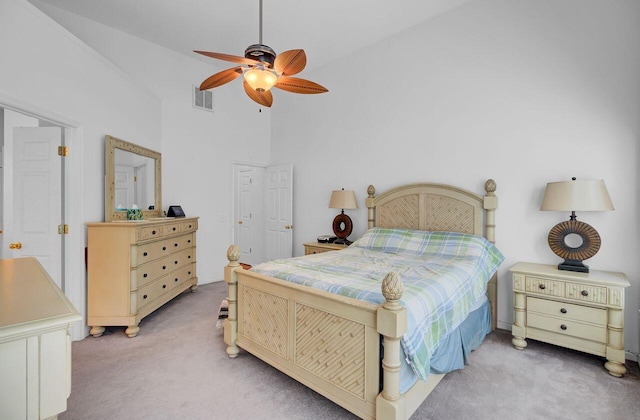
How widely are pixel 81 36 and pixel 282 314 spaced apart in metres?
4.06

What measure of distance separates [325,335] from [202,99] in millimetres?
4295

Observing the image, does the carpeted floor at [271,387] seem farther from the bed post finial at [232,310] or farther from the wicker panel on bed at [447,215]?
the wicker panel on bed at [447,215]

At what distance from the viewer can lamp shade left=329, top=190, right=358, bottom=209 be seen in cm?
422

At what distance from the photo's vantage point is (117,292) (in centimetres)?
298

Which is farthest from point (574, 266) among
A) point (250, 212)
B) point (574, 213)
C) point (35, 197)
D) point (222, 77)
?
point (250, 212)

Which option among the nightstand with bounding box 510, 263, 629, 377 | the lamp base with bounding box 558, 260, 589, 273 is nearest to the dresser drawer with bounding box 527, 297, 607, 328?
the nightstand with bounding box 510, 263, 629, 377

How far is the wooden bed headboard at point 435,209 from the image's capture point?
322cm

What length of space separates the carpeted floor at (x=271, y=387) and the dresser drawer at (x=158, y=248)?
2.55 feet

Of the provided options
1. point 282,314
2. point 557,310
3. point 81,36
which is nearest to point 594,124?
point 557,310

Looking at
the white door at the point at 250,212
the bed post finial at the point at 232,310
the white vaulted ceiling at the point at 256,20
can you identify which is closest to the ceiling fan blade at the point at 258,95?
the bed post finial at the point at 232,310

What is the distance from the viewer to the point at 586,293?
240cm

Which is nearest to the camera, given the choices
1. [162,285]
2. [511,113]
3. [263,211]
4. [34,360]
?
[34,360]

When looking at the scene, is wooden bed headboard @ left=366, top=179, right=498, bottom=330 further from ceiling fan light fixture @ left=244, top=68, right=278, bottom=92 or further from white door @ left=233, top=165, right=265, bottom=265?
white door @ left=233, top=165, right=265, bottom=265

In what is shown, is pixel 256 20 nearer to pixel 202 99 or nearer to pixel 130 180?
pixel 202 99
